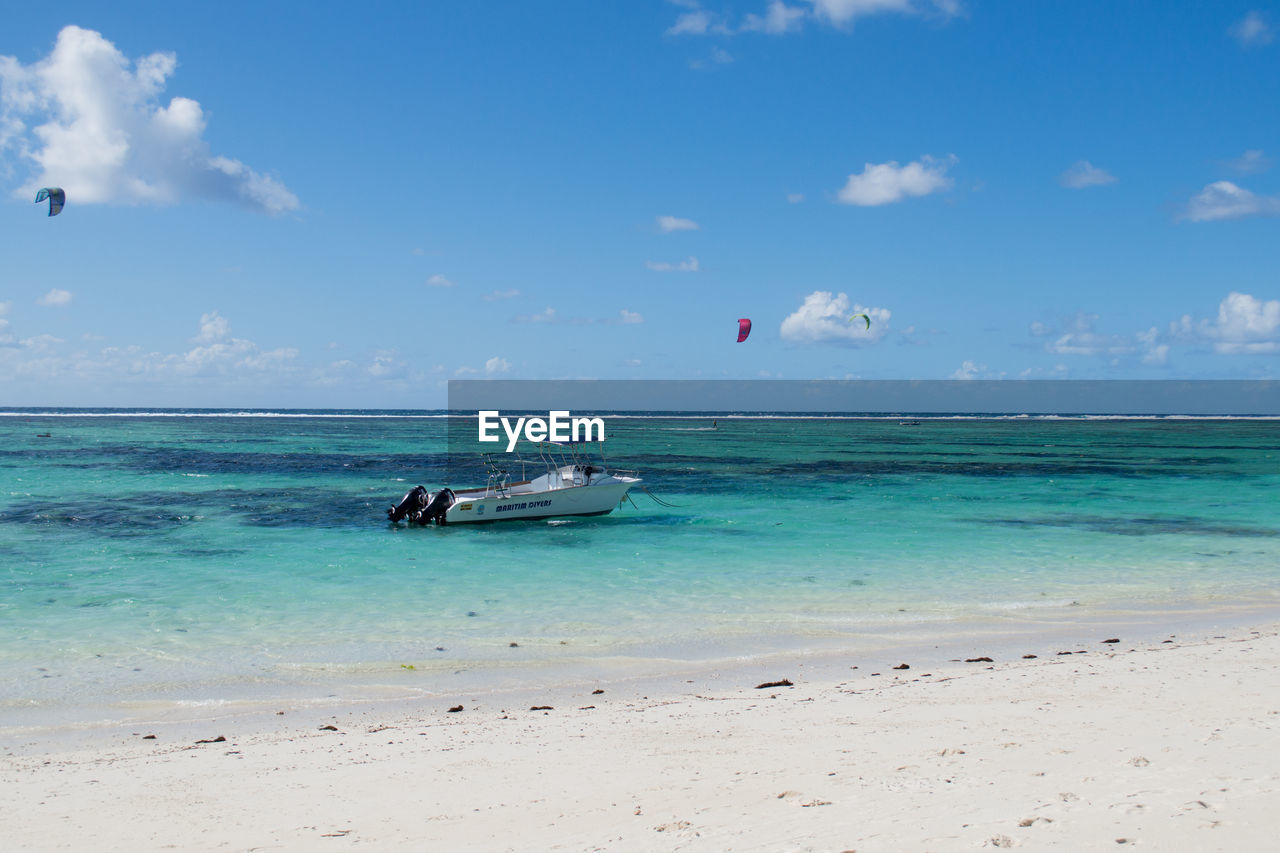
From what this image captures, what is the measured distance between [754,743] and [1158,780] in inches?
109

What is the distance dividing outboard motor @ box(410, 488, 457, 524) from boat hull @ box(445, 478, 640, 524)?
17cm

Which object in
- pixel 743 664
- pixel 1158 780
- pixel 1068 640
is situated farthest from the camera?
pixel 1068 640

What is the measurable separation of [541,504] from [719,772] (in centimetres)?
1814

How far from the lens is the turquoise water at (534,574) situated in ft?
35.1

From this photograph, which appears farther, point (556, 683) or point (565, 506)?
point (565, 506)

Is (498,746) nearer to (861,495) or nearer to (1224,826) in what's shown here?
(1224,826)

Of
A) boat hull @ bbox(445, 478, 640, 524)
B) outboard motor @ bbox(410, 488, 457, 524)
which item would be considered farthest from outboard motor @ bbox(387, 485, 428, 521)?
boat hull @ bbox(445, 478, 640, 524)

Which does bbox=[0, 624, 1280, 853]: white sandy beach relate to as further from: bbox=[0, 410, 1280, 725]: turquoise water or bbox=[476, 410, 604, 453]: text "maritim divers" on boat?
bbox=[476, 410, 604, 453]: text "maritim divers" on boat

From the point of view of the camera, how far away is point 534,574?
16.5 meters

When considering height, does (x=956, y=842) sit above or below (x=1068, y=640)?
above

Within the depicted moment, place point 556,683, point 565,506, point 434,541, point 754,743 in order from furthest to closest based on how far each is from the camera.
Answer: point 565,506 < point 434,541 < point 556,683 < point 754,743

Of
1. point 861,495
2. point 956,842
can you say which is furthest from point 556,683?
point 861,495

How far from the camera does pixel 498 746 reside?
6973 mm

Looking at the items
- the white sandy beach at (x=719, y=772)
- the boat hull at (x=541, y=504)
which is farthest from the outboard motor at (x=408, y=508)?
the white sandy beach at (x=719, y=772)
